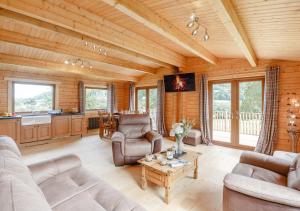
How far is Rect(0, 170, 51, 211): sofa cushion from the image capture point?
741 millimetres

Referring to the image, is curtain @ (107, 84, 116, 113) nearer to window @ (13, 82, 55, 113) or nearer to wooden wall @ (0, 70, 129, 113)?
wooden wall @ (0, 70, 129, 113)

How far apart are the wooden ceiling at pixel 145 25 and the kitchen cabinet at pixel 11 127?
5.20ft

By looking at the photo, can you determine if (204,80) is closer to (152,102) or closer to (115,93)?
(152,102)

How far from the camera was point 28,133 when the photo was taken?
4789mm

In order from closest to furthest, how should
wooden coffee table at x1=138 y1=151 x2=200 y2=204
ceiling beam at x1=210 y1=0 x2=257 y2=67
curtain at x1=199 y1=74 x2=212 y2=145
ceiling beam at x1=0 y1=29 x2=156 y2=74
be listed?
ceiling beam at x1=210 y1=0 x2=257 y2=67, wooden coffee table at x1=138 y1=151 x2=200 y2=204, ceiling beam at x1=0 y1=29 x2=156 y2=74, curtain at x1=199 y1=74 x2=212 y2=145

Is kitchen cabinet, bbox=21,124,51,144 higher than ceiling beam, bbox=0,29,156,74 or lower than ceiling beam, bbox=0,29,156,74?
lower

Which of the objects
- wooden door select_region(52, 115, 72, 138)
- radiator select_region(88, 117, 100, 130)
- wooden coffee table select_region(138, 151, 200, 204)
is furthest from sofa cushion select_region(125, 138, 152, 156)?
radiator select_region(88, 117, 100, 130)

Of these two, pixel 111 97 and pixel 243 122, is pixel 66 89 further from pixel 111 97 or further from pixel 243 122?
pixel 243 122

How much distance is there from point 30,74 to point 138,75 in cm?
390

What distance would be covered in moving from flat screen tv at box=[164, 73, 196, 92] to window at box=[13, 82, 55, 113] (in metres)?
4.21

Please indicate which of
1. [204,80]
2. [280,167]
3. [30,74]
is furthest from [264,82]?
[30,74]

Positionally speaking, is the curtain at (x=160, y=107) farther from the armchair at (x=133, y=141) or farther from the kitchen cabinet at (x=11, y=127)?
the kitchen cabinet at (x=11, y=127)

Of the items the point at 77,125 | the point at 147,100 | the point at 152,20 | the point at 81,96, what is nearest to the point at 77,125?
the point at 77,125

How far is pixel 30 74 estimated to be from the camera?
5.45 m
